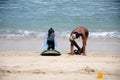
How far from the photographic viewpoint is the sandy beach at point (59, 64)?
8.76 metres

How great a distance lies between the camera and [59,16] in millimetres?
17891

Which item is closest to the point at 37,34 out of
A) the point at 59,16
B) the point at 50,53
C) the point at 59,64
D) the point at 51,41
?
the point at 59,16

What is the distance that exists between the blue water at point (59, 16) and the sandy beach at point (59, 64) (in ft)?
7.93

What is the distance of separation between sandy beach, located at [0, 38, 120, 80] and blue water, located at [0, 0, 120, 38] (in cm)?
242

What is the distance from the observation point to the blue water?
15.6 metres

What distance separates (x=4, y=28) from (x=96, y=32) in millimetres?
3684

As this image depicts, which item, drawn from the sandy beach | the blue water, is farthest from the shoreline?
the blue water

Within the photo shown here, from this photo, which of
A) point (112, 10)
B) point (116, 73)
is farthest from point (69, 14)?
point (116, 73)

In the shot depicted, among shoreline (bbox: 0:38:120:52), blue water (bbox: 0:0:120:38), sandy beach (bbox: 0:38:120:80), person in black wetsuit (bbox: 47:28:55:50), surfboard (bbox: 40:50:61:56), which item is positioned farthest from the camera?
blue water (bbox: 0:0:120:38)

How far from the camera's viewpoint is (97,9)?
19.3 m

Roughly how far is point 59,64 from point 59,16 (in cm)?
827

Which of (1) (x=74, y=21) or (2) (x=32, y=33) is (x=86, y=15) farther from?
(2) (x=32, y=33)

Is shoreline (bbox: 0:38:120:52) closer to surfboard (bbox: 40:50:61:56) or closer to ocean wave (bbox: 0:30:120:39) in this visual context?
ocean wave (bbox: 0:30:120:39)

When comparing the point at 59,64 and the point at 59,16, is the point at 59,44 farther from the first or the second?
the point at 59,16
